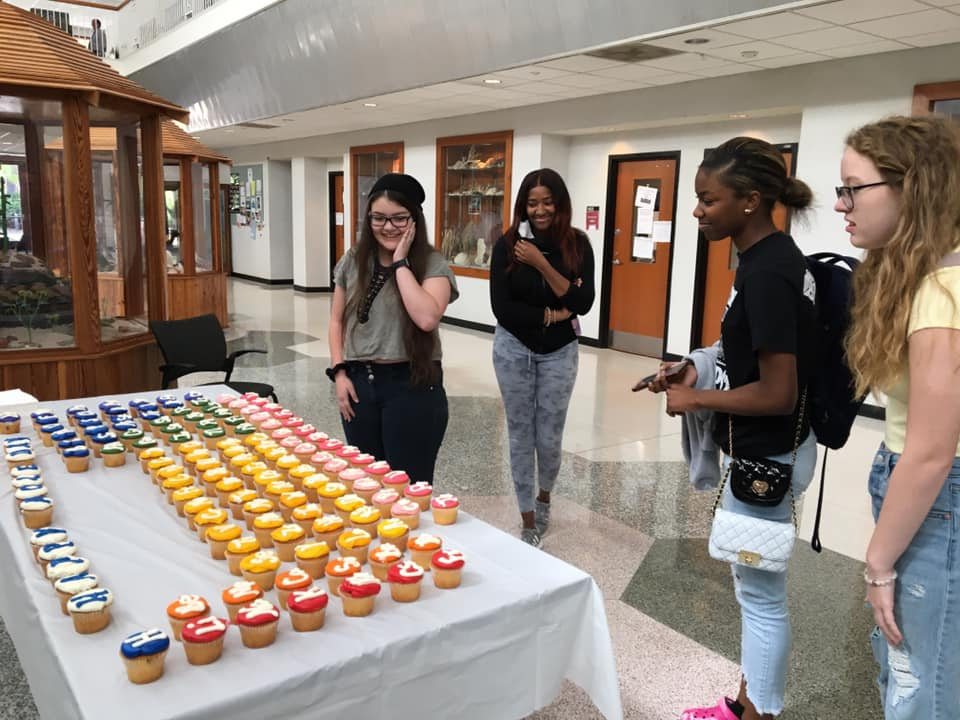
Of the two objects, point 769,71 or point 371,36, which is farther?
point 371,36

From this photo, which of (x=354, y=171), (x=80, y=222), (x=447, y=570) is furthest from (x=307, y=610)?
(x=354, y=171)

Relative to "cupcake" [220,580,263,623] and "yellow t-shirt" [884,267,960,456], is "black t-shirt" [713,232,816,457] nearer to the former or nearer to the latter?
"yellow t-shirt" [884,267,960,456]

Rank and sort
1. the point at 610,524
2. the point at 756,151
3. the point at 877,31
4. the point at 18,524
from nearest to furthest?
the point at 18,524
the point at 756,151
the point at 610,524
the point at 877,31

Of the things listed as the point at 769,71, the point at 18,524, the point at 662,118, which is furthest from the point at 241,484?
the point at 662,118

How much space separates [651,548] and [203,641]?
2.61m

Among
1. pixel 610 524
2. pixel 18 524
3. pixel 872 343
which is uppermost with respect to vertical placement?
pixel 872 343

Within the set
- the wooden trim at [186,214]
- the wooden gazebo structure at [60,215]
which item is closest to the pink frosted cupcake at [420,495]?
the wooden gazebo structure at [60,215]

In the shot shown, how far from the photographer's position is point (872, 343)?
4.43 ft

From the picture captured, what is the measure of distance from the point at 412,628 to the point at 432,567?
196mm

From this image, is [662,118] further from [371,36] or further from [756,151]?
[756,151]

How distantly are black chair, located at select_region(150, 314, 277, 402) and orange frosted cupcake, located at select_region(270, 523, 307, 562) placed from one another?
2938 mm

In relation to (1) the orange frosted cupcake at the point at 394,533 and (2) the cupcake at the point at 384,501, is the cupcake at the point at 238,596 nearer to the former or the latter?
(1) the orange frosted cupcake at the point at 394,533

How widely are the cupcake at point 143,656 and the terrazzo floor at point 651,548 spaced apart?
1392mm

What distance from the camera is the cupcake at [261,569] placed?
55.2 inches
